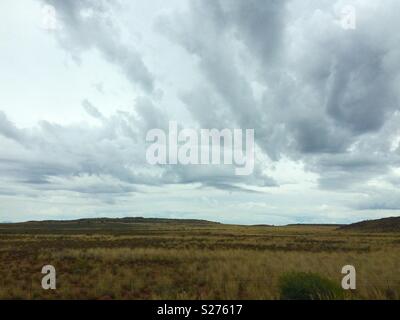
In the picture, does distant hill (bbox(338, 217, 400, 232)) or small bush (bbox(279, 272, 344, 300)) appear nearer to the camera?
small bush (bbox(279, 272, 344, 300))

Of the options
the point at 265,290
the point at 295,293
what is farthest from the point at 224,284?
the point at 295,293

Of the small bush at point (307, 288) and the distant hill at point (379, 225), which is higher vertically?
the small bush at point (307, 288)

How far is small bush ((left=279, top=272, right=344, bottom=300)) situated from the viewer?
14.3 m

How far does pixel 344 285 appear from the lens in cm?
1565

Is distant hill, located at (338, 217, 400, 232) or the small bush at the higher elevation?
the small bush

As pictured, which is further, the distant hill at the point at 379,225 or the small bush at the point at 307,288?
the distant hill at the point at 379,225

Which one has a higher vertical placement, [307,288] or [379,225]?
[307,288]

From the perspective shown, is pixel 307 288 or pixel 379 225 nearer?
pixel 307 288

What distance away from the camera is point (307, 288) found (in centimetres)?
1472

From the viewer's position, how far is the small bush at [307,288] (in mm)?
14266
